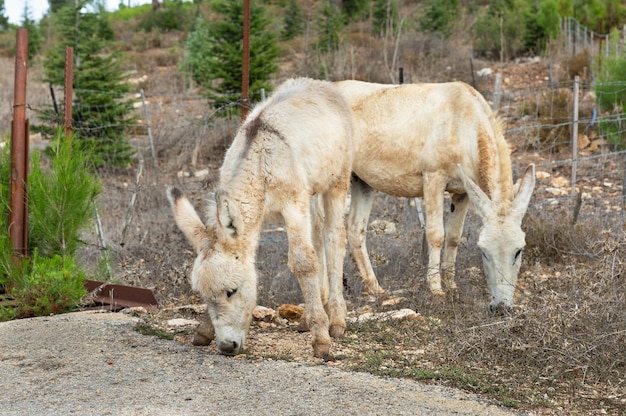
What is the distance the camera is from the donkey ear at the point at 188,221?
19.6 ft

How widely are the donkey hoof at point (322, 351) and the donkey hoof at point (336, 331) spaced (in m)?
0.65

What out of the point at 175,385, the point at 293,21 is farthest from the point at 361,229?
the point at 293,21

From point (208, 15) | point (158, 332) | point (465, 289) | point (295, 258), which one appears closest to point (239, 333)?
point (295, 258)

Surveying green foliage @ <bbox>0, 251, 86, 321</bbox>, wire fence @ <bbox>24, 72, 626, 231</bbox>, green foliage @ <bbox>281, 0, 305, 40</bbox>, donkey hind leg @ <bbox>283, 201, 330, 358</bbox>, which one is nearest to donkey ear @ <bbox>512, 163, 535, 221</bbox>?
donkey hind leg @ <bbox>283, 201, 330, 358</bbox>

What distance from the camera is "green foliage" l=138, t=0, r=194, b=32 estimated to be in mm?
42700

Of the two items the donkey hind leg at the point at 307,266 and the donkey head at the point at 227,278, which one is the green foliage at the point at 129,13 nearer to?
the donkey hind leg at the point at 307,266

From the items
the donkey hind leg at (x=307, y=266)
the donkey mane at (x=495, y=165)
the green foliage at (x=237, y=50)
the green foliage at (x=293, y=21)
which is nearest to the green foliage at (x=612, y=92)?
the green foliage at (x=237, y=50)

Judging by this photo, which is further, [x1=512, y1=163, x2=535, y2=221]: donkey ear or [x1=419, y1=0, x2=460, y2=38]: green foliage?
[x1=419, y1=0, x2=460, y2=38]: green foliage

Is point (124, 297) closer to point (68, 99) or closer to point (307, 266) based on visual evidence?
point (68, 99)

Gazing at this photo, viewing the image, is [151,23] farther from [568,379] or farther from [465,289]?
[568,379]

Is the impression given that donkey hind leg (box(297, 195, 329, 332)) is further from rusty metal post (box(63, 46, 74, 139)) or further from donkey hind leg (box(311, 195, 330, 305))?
rusty metal post (box(63, 46, 74, 139))

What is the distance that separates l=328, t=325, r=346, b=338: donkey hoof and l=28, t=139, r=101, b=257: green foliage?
118 inches

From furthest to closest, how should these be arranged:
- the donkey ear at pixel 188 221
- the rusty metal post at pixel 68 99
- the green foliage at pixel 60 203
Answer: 1. the rusty metal post at pixel 68 99
2. the green foliage at pixel 60 203
3. the donkey ear at pixel 188 221

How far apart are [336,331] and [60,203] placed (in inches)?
123
